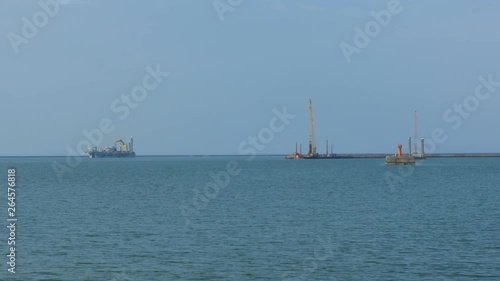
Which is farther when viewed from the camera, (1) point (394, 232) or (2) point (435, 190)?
(2) point (435, 190)

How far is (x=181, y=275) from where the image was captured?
26094 millimetres

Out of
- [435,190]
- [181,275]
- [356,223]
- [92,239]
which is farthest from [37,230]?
[435,190]

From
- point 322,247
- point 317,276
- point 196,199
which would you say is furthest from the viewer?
point 196,199

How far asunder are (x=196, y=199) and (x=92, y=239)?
86.4ft

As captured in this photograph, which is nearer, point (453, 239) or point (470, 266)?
point (470, 266)

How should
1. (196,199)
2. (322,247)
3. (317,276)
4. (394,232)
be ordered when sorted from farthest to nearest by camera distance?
1. (196,199)
2. (394,232)
3. (322,247)
4. (317,276)

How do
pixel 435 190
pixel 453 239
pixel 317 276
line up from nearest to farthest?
pixel 317 276
pixel 453 239
pixel 435 190

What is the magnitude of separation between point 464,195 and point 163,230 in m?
34.8

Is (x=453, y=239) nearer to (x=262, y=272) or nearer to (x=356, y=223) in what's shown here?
(x=356, y=223)

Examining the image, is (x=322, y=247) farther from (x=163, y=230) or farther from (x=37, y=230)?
(x=37, y=230)

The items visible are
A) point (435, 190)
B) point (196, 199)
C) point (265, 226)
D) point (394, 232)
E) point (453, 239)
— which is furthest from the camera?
point (435, 190)

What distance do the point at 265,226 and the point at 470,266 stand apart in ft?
47.7

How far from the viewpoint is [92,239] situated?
3488 cm

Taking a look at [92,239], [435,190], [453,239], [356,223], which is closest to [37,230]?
[92,239]
